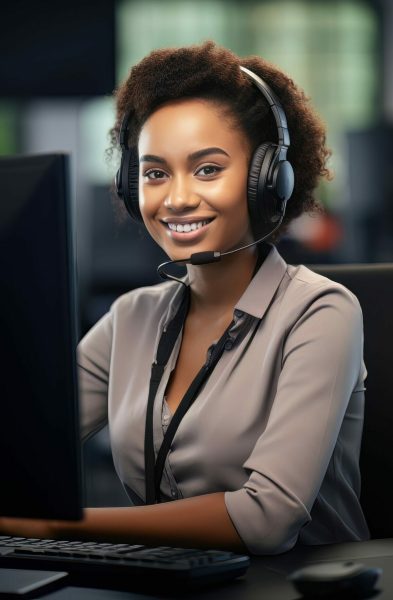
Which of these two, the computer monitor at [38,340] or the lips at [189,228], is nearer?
the computer monitor at [38,340]

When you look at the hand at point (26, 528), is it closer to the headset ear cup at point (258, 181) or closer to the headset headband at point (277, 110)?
the headset ear cup at point (258, 181)

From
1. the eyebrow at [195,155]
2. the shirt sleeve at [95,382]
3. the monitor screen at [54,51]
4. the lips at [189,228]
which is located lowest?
the shirt sleeve at [95,382]

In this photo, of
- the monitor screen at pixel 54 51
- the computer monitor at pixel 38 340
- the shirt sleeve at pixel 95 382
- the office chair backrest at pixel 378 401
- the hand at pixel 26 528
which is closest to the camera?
the computer monitor at pixel 38 340

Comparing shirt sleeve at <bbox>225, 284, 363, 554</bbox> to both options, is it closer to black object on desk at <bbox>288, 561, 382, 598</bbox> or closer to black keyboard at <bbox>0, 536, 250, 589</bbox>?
black keyboard at <bbox>0, 536, 250, 589</bbox>

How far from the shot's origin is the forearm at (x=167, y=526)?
1.25m

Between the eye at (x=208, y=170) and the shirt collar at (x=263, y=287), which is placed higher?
the eye at (x=208, y=170)

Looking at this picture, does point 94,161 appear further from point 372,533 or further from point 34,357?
point 34,357

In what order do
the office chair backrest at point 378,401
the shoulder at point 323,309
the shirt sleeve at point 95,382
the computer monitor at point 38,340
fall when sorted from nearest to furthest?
the computer monitor at point 38,340 < the shoulder at point 323,309 < the office chair backrest at point 378,401 < the shirt sleeve at point 95,382

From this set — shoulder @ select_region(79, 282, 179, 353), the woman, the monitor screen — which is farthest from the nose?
the monitor screen

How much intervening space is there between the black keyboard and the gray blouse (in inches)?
8.9

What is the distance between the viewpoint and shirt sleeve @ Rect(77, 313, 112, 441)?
1665 millimetres

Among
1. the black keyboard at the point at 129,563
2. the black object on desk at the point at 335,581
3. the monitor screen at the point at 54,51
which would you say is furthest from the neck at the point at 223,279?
the monitor screen at the point at 54,51

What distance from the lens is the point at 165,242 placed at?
1.50 meters

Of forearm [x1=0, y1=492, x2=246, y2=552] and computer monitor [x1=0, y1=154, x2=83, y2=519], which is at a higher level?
computer monitor [x1=0, y1=154, x2=83, y2=519]
